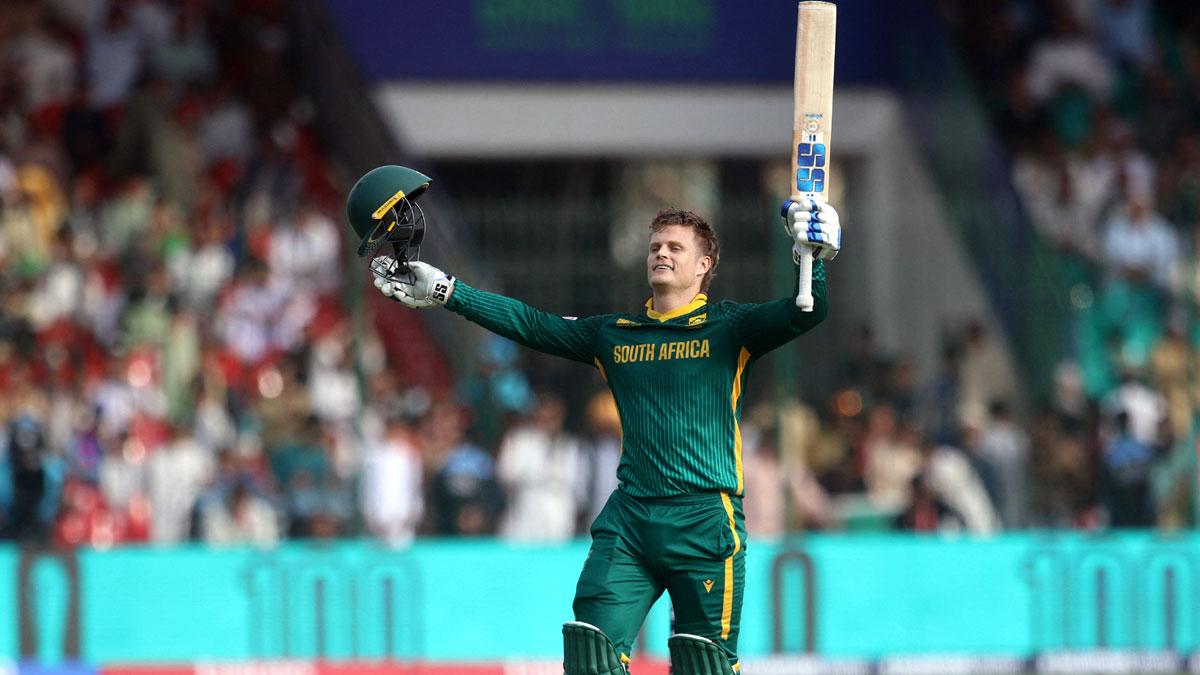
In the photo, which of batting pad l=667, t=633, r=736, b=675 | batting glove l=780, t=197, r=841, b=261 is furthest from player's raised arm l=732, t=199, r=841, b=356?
batting pad l=667, t=633, r=736, b=675

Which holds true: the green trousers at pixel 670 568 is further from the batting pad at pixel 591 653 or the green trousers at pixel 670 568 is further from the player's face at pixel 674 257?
the player's face at pixel 674 257

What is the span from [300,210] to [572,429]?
10.9 feet

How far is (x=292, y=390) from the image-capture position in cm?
1278

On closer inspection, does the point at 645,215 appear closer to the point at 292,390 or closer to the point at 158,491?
the point at 292,390

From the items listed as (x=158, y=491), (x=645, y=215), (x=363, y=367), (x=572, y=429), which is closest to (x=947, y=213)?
(x=645, y=215)

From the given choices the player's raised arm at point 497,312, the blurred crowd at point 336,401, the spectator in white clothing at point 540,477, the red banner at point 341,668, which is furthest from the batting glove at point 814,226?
the spectator in white clothing at point 540,477

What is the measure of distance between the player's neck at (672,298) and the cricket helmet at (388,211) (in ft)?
2.63

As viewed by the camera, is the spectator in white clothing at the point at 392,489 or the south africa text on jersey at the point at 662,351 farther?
the spectator in white clothing at the point at 392,489

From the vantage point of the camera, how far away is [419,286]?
6.34 m

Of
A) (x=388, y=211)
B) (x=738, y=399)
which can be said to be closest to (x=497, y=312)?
(x=388, y=211)

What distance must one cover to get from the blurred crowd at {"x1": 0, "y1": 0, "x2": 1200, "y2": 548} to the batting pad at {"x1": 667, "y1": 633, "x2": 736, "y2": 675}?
19.7 feet

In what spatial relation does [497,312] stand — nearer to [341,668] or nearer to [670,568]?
[670,568]

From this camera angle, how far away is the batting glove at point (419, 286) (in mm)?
6320

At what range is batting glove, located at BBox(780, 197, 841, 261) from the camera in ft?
19.6
